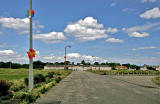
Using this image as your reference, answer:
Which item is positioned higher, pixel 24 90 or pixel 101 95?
pixel 24 90

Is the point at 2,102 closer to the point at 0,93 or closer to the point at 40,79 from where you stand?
the point at 0,93

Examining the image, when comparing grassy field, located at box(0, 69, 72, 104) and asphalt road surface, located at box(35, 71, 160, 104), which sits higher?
grassy field, located at box(0, 69, 72, 104)

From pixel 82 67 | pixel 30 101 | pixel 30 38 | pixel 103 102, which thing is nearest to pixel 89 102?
pixel 103 102

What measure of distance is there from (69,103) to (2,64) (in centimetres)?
14629

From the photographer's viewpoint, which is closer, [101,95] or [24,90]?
[101,95]

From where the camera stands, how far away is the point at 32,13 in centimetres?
1248

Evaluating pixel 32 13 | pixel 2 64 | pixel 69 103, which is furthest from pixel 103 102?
pixel 2 64

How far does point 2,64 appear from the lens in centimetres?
14112

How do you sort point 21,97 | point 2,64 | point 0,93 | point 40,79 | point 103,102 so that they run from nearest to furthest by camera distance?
point 103,102 → point 21,97 → point 0,93 → point 40,79 → point 2,64

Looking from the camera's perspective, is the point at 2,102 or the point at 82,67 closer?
the point at 2,102

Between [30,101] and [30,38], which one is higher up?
[30,38]

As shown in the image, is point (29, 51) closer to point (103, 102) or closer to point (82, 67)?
point (103, 102)

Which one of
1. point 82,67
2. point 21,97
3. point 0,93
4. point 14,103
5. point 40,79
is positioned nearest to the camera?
point 14,103

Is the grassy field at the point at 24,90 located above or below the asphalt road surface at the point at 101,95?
above
